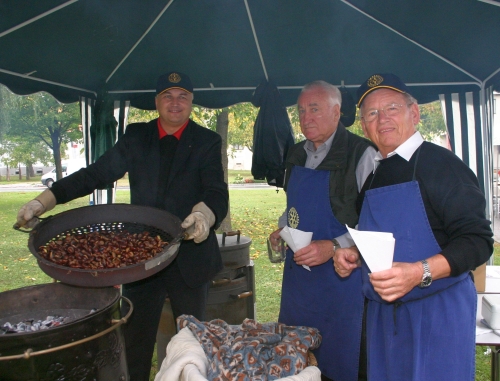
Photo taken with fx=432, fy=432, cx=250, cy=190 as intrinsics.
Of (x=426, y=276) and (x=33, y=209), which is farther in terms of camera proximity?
(x=33, y=209)

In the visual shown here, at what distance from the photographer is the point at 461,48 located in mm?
3459

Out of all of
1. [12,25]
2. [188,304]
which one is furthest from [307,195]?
[12,25]

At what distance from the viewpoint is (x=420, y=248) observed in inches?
69.0

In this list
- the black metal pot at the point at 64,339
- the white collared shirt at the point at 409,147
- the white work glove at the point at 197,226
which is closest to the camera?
the black metal pot at the point at 64,339

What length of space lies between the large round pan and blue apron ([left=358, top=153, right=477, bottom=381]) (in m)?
1.00

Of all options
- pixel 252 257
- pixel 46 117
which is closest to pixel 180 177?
pixel 252 257

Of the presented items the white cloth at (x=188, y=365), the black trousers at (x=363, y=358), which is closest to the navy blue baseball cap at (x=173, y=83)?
the white cloth at (x=188, y=365)

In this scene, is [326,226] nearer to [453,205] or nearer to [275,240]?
[275,240]

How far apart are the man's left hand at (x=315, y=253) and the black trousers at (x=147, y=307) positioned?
0.73 metres

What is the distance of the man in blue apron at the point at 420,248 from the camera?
5.36 ft

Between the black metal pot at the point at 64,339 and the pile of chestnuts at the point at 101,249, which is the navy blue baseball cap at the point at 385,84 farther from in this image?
the black metal pot at the point at 64,339

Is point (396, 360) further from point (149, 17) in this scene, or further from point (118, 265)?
point (149, 17)

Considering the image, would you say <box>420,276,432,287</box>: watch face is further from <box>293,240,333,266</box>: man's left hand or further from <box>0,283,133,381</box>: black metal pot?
<box>0,283,133,381</box>: black metal pot

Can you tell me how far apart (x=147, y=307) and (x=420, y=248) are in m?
1.74
